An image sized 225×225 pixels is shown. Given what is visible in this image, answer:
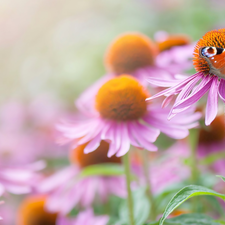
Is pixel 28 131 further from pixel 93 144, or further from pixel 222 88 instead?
pixel 222 88

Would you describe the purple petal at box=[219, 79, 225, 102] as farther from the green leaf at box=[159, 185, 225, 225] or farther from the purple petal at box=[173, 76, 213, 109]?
the green leaf at box=[159, 185, 225, 225]

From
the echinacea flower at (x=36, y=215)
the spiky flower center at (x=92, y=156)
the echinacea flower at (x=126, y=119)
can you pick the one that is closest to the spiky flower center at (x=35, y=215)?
the echinacea flower at (x=36, y=215)

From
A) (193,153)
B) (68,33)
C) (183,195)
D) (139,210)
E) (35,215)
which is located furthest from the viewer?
(68,33)

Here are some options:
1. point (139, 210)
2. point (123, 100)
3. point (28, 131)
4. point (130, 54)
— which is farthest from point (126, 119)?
point (28, 131)

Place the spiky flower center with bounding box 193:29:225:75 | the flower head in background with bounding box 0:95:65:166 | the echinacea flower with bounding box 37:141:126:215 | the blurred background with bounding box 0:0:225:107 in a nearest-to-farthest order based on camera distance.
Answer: the spiky flower center with bounding box 193:29:225:75
the echinacea flower with bounding box 37:141:126:215
the flower head in background with bounding box 0:95:65:166
the blurred background with bounding box 0:0:225:107

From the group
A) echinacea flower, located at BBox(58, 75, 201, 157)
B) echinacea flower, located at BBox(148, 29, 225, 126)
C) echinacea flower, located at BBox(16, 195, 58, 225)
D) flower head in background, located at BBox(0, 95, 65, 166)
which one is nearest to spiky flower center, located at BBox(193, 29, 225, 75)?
echinacea flower, located at BBox(148, 29, 225, 126)

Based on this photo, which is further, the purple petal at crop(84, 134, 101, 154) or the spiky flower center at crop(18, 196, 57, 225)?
the spiky flower center at crop(18, 196, 57, 225)

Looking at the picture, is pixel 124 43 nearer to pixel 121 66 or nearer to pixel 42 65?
pixel 121 66

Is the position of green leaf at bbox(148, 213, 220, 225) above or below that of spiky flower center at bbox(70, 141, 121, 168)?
below
